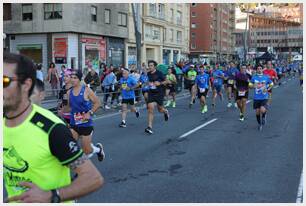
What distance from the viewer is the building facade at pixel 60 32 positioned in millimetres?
33344

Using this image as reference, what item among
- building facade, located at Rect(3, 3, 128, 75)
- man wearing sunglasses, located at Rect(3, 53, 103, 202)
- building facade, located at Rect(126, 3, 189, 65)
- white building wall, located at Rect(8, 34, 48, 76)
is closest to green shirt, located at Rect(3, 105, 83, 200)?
man wearing sunglasses, located at Rect(3, 53, 103, 202)

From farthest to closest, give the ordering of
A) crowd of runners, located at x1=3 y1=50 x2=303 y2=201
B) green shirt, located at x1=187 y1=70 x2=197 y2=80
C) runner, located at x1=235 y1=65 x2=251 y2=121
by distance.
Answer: green shirt, located at x1=187 y1=70 x2=197 y2=80, runner, located at x1=235 y1=65 x2=251 y2=121, crowd of runners, located at x1=3 y1=50 x2=303 y2=201

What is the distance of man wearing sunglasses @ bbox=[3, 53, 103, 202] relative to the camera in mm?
2207

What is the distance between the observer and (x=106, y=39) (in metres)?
38.6

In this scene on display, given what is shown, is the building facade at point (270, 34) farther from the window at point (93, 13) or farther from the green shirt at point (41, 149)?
the green shirt at point (41, 149)

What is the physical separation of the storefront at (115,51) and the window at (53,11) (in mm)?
6296

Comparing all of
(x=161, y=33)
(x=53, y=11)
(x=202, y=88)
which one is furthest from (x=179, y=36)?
(x=202, y=88)

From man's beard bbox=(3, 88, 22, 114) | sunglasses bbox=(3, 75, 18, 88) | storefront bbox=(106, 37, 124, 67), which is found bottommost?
man's beard bbox=(3, 88, 22, 114)

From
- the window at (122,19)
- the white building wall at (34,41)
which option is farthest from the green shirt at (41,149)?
the window at (122,19)

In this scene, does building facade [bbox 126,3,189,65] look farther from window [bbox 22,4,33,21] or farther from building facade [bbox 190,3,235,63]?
building facade [bbox 190,3,235,63]

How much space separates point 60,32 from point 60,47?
1083 mm

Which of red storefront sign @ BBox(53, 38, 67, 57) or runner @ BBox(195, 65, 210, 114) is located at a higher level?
red storefront sign @ BBox(53, 38, 67, 57)

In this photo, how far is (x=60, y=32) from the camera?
3353 centimetres

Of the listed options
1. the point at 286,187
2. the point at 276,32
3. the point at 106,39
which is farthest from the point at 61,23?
the point at 276,32
